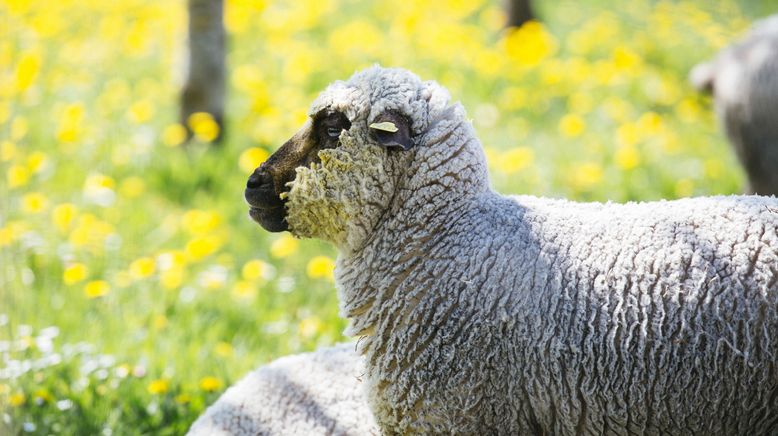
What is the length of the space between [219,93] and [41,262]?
221 cm

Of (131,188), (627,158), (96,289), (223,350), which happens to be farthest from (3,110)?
(627,158)

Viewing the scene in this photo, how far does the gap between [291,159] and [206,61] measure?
404 cm

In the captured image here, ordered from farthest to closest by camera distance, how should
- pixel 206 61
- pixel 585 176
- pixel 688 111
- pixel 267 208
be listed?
1. pixel 688 111
2. pixel 206 61
3. pixel 585 176
4. pixel 267 208

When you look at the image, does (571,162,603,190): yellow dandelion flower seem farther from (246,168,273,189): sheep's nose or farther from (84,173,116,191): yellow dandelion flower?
(246,168,273,189): sheep's nose

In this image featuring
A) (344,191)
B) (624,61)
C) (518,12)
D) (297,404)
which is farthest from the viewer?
(518,12)

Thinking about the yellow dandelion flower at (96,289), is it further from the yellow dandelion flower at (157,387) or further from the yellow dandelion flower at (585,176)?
the yellow dandelion flower at (585,176)

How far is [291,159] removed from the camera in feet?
8.78

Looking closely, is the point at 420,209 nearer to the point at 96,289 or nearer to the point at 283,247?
the point at 283,247

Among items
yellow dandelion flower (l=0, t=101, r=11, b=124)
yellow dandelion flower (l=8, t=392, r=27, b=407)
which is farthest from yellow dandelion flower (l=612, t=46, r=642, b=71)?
yellow dandelion flower (l=8, t=392, r=27, b=407)

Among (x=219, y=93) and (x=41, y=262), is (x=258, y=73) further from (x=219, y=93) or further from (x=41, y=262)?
(x=41, y=262)

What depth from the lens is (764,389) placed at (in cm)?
228

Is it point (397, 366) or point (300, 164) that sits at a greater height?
point (300, 164)

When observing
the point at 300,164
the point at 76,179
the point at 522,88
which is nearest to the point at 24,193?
the point at 76,179

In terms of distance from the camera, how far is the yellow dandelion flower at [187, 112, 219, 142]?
5695mm
